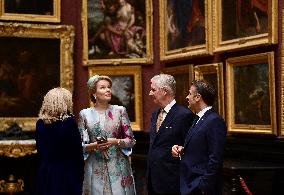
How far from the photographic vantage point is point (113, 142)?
7.16 m

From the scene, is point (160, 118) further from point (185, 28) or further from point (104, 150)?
point (185, 28)

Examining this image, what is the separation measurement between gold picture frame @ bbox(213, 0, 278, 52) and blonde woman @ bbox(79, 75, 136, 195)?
109 inches

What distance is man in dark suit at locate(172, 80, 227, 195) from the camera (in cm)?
573

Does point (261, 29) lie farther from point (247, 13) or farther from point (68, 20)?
point (68, 20)

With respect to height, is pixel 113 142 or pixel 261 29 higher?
pixel 261 29

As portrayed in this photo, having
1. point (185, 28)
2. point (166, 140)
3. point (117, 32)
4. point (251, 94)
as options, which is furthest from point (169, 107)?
point (117, 32)

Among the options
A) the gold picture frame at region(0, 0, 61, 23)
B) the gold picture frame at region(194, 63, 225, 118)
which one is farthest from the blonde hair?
the gold picture frame at region(0, 0, 61, 23)

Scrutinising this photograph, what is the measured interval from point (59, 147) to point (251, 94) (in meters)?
3.62

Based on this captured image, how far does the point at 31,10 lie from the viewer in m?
11.9

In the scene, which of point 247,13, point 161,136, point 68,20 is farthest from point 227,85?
point 68,20

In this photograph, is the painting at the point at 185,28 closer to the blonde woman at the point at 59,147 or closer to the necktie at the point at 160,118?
the necktie at the point at 160,118

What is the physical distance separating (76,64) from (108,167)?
5.40 m

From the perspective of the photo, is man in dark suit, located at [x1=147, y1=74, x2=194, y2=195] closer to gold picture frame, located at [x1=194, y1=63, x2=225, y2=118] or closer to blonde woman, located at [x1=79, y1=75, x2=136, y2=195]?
blonde woman, located at [x1=79, y1=75, x2=136, y2=195]

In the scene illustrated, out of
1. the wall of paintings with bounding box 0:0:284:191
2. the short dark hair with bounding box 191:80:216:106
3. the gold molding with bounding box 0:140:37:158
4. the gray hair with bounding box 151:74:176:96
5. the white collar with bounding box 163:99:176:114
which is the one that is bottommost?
the gold molding with bounding box 0:140:37:158
